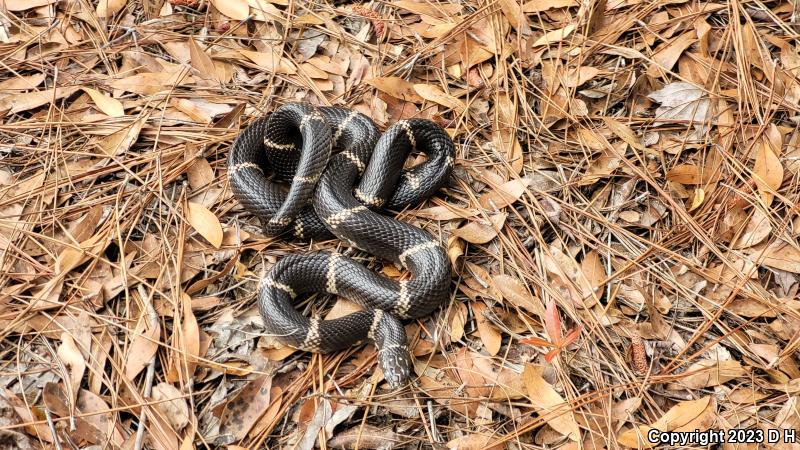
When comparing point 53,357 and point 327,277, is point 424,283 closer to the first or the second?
point 327,277

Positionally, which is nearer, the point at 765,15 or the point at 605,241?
the point at 605,241

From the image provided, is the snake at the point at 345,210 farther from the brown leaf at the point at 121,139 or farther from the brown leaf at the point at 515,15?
the brown leaf at the point at 515,15

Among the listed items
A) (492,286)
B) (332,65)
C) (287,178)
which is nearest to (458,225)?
(492,286)

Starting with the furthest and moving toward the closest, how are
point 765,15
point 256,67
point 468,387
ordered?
point 256,67 < point 765,15 < point 468,387

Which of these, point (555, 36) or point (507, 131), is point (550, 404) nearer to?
point (507, 131)

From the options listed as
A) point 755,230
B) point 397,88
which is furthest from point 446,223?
point 755,230

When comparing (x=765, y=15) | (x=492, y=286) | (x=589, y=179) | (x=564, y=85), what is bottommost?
(x=492, y=286)

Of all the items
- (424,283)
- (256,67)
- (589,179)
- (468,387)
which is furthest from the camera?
(256,67)
